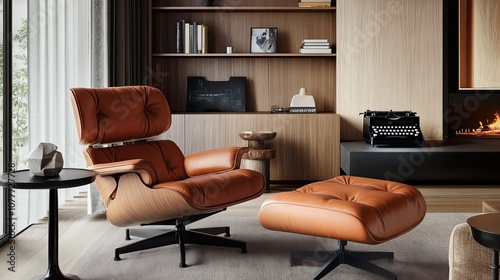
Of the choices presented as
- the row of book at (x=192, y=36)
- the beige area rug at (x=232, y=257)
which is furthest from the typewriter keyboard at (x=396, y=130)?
the row of book at (x=192, y=36)

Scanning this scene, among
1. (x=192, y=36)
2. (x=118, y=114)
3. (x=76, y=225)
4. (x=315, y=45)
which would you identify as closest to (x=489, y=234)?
(x=118, y=114)

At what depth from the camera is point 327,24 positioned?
5934 millimetres

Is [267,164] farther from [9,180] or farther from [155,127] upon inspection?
[9,180]

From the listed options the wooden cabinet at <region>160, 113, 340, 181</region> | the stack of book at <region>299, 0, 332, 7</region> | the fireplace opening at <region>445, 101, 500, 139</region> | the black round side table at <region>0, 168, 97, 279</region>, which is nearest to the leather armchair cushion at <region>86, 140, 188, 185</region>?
the black round side table at <region>0, 168, 97, 279</region>

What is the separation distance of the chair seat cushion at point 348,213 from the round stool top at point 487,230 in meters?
0.76

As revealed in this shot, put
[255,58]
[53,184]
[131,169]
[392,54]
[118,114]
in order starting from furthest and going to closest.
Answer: [255,58], [392,54], [118,114], [131,169], [53,184]

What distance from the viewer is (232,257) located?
10.6ft

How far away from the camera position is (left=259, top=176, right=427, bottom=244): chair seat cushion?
2631 millimetres

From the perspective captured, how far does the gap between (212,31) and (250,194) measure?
2937mm

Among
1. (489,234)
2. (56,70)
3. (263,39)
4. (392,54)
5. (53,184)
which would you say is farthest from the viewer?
(263,39)

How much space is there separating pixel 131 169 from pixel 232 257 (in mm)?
693

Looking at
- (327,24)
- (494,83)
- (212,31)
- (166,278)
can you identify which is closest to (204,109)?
(212,31)

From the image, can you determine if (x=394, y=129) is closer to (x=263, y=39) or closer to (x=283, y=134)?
(x=283, y=134)

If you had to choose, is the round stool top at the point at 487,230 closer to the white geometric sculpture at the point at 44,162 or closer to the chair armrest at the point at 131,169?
the chair armrest at the point at 131,169
